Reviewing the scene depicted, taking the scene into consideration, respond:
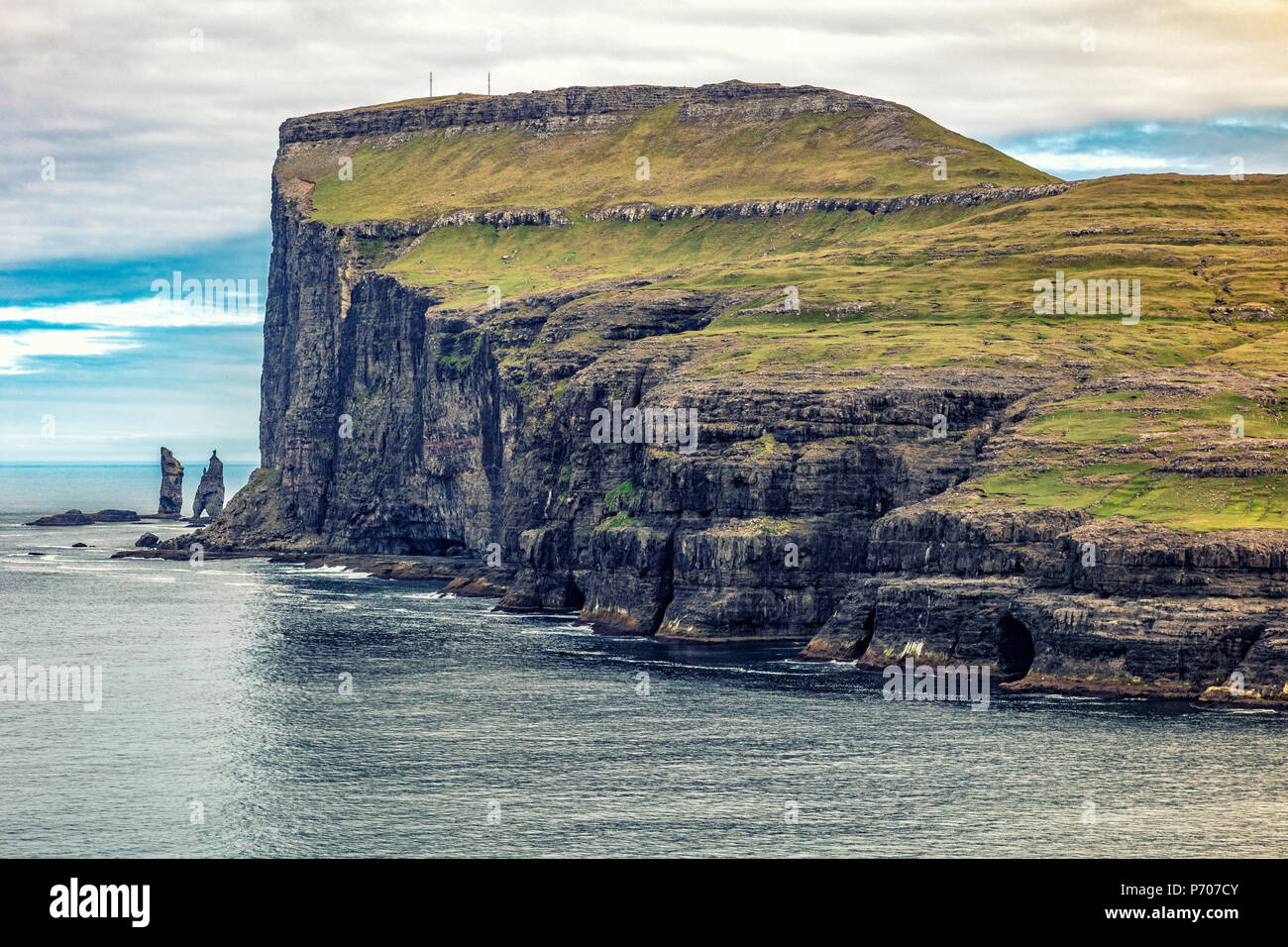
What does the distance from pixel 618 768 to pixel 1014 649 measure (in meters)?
55.2

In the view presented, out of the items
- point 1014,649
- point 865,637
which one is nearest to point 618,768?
point 1014,649

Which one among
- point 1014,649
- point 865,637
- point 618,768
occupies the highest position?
point 1014,649

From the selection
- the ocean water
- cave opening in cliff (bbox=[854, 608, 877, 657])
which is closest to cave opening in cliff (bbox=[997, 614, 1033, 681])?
the ocean water

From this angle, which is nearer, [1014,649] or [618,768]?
[618,768]

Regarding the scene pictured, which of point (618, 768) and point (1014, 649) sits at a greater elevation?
point (1014, 649)

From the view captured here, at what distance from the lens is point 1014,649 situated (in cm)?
15362

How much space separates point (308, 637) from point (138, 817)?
93.0 m

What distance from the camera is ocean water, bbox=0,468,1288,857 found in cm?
9631

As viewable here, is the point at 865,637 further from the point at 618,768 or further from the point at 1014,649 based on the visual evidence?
the point at 618,768

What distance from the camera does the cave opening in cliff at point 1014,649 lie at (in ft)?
498

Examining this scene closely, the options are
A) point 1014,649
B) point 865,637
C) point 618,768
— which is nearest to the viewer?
point 618,768

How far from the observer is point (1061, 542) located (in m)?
153

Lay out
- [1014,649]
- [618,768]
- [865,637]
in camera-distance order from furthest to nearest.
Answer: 1. [865,637]
2. [1014,649]
3. [618,768]

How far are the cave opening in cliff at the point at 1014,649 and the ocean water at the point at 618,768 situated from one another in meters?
10.5
